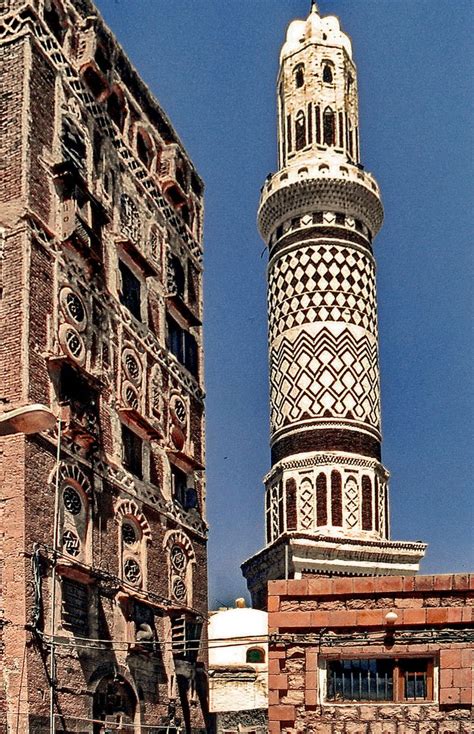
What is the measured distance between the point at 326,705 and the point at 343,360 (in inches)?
917

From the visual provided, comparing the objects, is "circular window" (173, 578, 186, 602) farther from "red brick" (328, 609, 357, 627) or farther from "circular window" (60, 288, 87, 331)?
"red brick" (328, 609, 357, 627)

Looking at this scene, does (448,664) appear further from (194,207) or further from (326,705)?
(194,207)

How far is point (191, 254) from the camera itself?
32.0 meters

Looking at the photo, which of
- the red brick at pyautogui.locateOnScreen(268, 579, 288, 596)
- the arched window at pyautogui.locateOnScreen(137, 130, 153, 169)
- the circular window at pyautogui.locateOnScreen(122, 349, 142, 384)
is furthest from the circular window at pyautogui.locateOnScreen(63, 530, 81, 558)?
the arched window at pyautogui.locateOnScreen(137, 130, 153, 169)

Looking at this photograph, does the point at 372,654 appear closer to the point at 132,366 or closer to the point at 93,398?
the point at 93,398

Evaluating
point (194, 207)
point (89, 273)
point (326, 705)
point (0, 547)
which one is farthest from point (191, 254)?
point (326, 705)

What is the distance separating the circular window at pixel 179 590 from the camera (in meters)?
27.3

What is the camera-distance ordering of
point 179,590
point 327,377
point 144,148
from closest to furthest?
point 179,590, point 144,148, point 327,377

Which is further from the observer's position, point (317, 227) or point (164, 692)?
point (317, 227)

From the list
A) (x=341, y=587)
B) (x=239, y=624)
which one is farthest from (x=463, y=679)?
(x=239, y=624)

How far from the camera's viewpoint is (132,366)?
26406 millimetres

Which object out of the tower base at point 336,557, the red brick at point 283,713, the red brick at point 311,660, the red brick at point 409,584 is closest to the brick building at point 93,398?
the red brick at point 283,713

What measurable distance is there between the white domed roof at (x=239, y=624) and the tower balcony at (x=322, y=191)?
14.5m

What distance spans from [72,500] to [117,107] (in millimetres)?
10389
